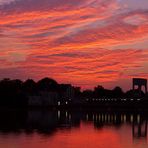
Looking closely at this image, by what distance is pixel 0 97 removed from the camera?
171750 mm

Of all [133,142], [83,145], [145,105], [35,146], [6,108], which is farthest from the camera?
[145,105]

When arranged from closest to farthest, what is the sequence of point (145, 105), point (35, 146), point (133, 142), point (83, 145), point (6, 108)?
point (35, 146) < point (83, 145) < point (133, 142) < point (6, 108) < point (145, 105)

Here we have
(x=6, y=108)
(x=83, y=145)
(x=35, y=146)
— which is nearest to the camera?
(x=35, y=146)

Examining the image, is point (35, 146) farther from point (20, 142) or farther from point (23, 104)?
point (23, 104)

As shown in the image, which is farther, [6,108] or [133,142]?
[6,108]

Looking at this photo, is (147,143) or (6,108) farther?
(6,108)

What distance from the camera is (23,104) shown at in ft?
583

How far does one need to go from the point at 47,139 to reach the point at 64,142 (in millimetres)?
3603

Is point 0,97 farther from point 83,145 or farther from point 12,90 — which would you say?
point 83,145

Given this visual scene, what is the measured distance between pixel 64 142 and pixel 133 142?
7.67 metres

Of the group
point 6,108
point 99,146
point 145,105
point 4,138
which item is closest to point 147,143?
point 99,146

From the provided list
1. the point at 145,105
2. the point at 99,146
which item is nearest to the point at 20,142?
the point at 99,146

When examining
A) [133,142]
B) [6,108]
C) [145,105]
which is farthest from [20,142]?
[145,105]

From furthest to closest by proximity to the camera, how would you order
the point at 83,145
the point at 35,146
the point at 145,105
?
the point at 145,105, the point at 83,145, the point at 35,146
